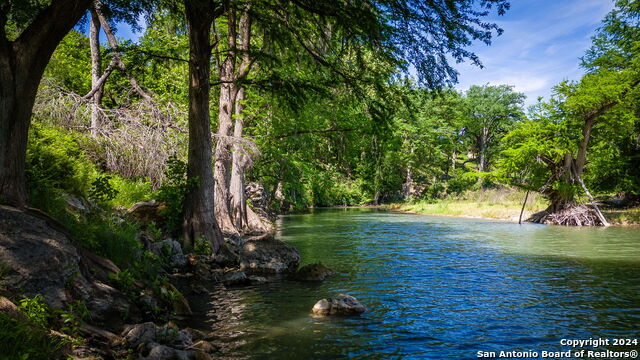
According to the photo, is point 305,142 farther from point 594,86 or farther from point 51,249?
point 594,86

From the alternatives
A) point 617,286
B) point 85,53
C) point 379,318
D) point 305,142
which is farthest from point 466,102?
point 379,318

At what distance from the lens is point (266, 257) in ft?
33.9

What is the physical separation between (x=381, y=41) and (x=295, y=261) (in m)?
6.08

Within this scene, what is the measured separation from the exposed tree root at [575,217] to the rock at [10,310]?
25.6 m

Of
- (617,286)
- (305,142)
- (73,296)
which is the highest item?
(305,142)

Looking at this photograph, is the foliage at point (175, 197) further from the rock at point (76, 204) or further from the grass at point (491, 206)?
the grass at point (491, 206)

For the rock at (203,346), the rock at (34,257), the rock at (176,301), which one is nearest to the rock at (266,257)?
the rock at (176,301)

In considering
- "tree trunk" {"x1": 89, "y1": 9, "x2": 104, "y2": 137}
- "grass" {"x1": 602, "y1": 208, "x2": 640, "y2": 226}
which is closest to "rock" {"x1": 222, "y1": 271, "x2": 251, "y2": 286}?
"tree trunk" {"x1": 89, "y1": 9, "x2": 104, "y2": 137}

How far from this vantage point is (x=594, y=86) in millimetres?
21734

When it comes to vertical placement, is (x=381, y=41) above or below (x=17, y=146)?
above

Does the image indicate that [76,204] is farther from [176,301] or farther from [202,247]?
[176,301]

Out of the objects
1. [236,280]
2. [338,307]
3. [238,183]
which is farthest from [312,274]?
[238,183]
